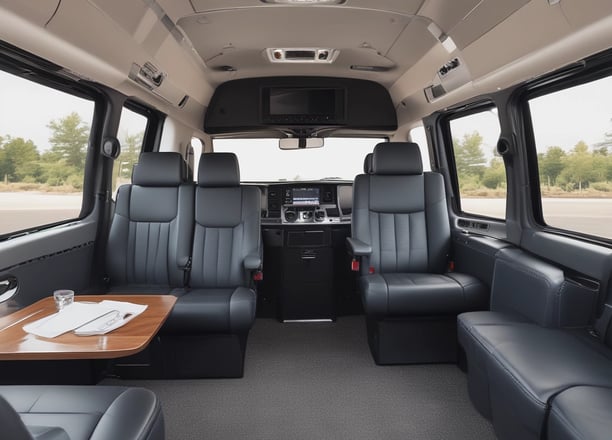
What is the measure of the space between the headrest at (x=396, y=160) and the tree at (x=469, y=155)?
23.9 inches

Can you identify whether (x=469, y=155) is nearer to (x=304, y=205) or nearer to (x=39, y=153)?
(x=304, y=205)

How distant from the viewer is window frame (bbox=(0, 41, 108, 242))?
2.21 metres

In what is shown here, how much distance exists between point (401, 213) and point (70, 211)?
2.69 m

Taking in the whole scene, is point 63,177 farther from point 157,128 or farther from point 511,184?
point 511,184

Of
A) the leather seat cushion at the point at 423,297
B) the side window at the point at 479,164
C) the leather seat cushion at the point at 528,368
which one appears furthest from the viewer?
the side window at the point at 479,164

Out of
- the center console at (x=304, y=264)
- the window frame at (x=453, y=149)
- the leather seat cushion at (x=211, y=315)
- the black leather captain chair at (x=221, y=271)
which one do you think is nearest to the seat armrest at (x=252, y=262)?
the black leather captain chair at (x=221, y=271)

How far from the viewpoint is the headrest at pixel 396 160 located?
346 centimetres

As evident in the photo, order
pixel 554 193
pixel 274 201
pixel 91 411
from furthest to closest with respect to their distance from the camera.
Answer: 1. pixel 274 201
2. pixel 554 193
3. pixel 91 411

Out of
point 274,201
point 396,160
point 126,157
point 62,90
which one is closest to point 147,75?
point 62,90

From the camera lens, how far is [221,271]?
3.10 metres

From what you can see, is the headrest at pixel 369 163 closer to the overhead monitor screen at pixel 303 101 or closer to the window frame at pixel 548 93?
the overhead monitor screen at pixel 303 101

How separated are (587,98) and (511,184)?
2.62ft

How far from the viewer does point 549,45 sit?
209 centimetres

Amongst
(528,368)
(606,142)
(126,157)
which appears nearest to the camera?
(528,368)
